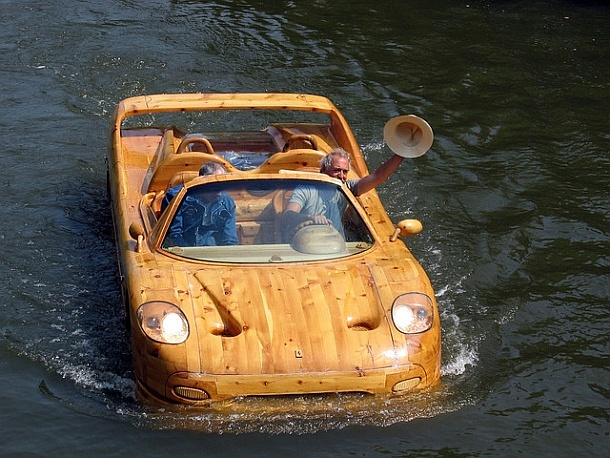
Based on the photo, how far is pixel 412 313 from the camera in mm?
7145

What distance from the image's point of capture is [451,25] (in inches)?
683

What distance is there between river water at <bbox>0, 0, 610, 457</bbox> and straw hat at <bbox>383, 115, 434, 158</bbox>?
1.36m

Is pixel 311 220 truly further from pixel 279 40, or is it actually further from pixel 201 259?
pixel 279 40

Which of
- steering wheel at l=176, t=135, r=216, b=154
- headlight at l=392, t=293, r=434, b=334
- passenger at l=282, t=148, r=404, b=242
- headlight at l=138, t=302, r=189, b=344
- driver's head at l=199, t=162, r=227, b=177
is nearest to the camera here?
headlight at l=138, t=302, r=189, b=344

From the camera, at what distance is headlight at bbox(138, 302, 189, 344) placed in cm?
676

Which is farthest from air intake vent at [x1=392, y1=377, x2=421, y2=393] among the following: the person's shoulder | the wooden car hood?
the person's shoulder

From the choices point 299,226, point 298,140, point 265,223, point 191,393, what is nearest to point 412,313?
point 299,226

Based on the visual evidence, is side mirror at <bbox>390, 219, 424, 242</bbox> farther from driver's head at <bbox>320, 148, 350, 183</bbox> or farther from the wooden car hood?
driver's head at <bbox>320, 148, 350, 183</bbox>

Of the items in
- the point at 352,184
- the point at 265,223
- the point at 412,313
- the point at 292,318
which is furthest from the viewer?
the point at 352,184

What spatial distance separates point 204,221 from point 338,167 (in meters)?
1.27

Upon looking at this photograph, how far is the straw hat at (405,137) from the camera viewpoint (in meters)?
8.25

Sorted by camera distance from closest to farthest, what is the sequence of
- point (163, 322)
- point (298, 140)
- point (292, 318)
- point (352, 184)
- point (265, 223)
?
1. point (163, 322)
2. point (292, 318)
3. point (265, 223)
4. point (352, 184)
5. point (298, 140)

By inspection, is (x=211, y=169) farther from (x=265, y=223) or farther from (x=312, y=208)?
(x=312, y=208)

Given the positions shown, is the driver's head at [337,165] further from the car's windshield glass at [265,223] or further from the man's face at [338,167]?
the car's windshield glass at [265,223]
